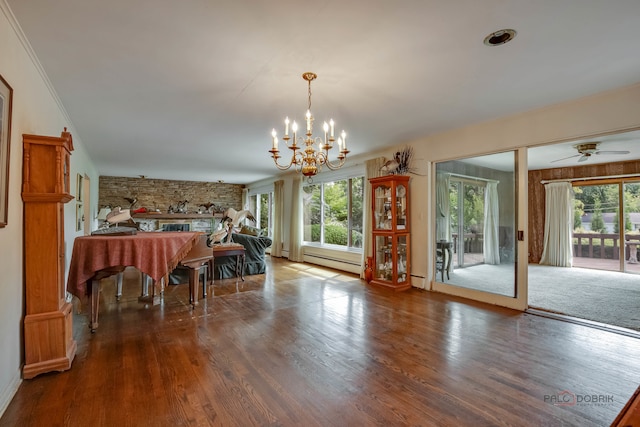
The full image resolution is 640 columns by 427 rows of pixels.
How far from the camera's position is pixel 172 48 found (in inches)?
83.7

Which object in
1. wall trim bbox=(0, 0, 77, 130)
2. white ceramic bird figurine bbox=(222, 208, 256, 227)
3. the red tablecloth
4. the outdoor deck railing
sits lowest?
the outdoor deck railing

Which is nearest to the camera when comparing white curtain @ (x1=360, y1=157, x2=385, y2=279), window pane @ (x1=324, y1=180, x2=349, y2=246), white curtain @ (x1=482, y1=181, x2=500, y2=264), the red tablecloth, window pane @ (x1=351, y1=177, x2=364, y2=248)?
the red tablecloth

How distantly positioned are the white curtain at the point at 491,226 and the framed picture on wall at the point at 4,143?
4.73m

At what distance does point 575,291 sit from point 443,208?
7.50ft

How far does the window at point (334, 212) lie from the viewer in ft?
20.1

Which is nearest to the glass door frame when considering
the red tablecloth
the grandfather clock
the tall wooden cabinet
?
the tall wooden cabinet

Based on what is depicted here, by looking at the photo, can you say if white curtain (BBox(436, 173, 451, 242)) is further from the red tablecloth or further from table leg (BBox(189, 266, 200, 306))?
the red tablecloth

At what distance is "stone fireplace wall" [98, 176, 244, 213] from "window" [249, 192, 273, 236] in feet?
2.65

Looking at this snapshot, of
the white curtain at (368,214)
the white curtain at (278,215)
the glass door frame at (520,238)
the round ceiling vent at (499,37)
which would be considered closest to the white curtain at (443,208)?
the glass door frame at (520,238)

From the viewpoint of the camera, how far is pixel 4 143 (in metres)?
1.71

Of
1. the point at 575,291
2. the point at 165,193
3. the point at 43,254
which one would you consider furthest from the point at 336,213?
the point at 165,193

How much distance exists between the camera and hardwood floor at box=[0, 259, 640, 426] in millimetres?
1677

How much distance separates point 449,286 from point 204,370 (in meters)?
3.52

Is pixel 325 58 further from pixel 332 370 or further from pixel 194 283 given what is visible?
pixel 194 283
